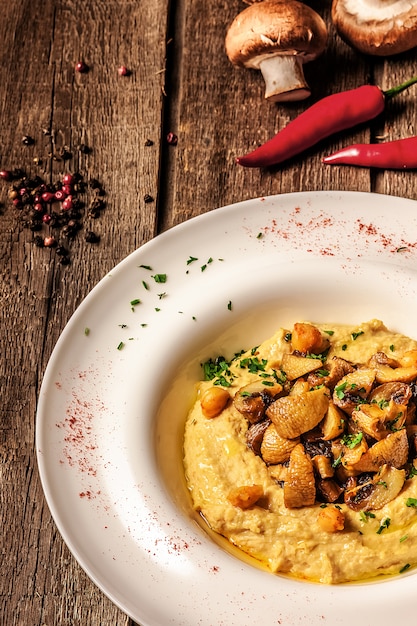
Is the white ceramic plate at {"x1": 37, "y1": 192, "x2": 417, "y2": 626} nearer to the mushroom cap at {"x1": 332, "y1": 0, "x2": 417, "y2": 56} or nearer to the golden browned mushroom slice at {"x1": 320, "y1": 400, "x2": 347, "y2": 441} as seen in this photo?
the golden browned mushroom slice at {"x1": 320, "y1": 400, "x2": 347, "y2": 441}

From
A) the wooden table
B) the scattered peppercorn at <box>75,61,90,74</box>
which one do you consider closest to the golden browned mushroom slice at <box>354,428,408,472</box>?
the wooden table

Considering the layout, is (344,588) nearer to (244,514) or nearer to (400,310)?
(244,514)

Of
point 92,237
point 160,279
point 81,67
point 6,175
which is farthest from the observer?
point 81,67

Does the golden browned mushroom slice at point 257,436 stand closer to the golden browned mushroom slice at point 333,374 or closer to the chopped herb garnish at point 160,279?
the golden browned mushroom slice at point 333,374

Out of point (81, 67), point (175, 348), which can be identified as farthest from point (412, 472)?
point (81, 67)

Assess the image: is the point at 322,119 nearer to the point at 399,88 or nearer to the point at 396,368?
the point at 399,88

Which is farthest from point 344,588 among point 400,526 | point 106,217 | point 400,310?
point 106,217
